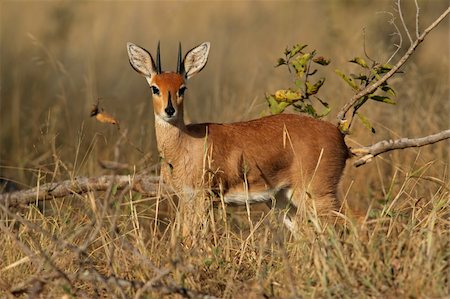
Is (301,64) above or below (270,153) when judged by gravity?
above

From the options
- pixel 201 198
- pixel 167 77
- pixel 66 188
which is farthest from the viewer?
Result: pixel 167 77

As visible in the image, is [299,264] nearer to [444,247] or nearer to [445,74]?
[444,247]

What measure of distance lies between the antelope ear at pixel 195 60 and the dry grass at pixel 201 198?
0.76 meters

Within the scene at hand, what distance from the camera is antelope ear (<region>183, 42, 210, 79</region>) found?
6443 millimetres

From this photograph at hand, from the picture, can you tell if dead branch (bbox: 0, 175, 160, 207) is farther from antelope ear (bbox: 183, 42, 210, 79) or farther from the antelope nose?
antelope ear (bbox: 183, 42, 210, 79)

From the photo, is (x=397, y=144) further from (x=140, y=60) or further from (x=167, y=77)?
(x=140, y=60)

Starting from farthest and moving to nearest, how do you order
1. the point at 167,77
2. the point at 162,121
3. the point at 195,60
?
1. the point at 195,60
2. the point at 162,121
3. the point at 167,77

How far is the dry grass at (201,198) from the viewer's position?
4301mm

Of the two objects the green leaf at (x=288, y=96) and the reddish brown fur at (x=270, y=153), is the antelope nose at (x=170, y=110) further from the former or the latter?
the green leaf at (x=288, y=96)

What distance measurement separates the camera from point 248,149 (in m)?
6.41

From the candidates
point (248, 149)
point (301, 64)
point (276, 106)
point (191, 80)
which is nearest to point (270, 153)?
point (248, 149)

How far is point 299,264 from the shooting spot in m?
4.60

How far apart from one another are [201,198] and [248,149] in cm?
90

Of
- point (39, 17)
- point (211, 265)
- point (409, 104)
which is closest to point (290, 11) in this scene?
point (39, 17)
